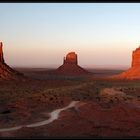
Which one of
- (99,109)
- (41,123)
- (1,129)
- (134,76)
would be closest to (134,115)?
(99,109)

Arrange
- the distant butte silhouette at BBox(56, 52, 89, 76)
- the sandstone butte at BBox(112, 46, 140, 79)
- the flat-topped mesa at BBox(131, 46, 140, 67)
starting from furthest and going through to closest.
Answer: the distant butte silhouette at BBox(56, 52, 89, 76)
the flat-topped mesa at BBox(131, 46, 140, 67)
the sandstone butte at BBox(112, 46, 140, 79)

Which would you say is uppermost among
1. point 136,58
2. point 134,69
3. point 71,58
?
point 71,58

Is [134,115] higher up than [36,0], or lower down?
lower down

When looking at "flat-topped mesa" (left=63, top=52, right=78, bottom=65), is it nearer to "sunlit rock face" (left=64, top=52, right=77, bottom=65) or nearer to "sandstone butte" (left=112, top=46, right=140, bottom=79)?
"sunlit rock face" (left=64, top=52, right=77, bottom=65)

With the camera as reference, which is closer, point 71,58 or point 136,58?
point 136,58

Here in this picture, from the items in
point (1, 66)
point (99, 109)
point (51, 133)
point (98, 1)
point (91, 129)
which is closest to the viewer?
point (98, 1)

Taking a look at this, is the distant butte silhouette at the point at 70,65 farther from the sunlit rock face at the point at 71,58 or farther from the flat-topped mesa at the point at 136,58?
the flat-topped mesa at the point at 136,58

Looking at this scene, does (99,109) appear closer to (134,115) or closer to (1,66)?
(134,115)

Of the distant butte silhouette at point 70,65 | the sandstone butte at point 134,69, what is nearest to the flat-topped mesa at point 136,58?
the sandstone butte at point 134,69

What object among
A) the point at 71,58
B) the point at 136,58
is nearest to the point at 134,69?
the point at 136,58

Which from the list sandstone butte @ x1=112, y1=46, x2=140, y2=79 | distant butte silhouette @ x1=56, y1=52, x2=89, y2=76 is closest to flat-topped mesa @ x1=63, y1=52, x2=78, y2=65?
distant butte silhouette @ x1=56, y1=52, x2=89, y2=76

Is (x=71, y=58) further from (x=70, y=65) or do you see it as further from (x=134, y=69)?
(x=134, y=69)
